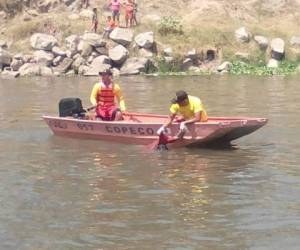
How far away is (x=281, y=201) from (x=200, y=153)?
158 inches

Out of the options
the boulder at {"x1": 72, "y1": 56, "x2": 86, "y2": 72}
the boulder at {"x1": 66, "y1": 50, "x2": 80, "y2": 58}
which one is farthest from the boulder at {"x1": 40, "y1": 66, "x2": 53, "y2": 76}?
the boulder at {"x1": 66, "y1": 50, "x2": 80, "y2": 58}

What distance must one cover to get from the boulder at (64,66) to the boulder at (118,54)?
1996mm

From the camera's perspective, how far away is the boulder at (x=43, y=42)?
37.6m

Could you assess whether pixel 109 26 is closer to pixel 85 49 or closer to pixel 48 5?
pixel 85 49

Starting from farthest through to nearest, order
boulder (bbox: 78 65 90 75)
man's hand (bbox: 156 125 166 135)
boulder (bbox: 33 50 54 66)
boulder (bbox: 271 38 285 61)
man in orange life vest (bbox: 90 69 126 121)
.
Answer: boulder (bbox: 271 38 285 61), boulder (bbox: 33 50 54 66), boulder (bbox: 78 65 90 75), man in orange life vest (bbox: 90 69 126 121), man's hand (bbox: 156 125 166 135)

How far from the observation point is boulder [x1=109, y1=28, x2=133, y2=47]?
37.2 meters

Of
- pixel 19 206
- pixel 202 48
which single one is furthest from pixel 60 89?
pixel 19 206

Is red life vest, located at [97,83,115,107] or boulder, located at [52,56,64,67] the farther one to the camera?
boulder, located at [52,56,64,67]

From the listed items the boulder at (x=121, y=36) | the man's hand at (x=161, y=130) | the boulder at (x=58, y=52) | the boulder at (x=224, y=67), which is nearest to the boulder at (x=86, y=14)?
the boulder at (x=121, y=36)

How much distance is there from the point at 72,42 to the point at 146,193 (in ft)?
90.2

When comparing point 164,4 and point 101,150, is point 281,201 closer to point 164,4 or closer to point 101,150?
point 101,150

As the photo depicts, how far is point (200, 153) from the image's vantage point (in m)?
14.0

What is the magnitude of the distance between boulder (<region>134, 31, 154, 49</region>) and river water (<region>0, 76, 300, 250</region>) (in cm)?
1862

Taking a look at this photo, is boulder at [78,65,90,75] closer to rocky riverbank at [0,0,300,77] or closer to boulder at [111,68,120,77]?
rocky riverbank at [0,0,300,77]
